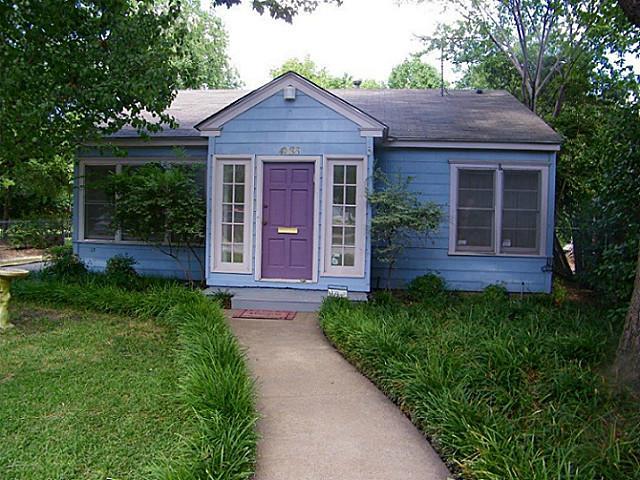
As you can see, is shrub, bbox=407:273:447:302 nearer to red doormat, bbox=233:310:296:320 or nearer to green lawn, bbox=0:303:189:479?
red doormat, bbox=233:310:296:320

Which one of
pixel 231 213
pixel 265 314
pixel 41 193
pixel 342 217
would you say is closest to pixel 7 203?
pixel 41 193

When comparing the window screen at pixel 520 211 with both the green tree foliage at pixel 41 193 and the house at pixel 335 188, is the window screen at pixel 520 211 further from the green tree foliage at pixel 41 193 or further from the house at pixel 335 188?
the green tree foliage at pixel 41 193

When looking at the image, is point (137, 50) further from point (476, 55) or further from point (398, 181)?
point (476, 55)

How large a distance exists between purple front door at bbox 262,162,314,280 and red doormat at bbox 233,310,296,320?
805 mm

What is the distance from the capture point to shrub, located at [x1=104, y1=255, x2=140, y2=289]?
857 cm

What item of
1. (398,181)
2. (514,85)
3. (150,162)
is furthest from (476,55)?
(150,162)

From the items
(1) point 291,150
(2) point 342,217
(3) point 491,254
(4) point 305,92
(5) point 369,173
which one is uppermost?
(4) point 305,92

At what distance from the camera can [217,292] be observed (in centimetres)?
795

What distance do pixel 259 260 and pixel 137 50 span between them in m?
3.43

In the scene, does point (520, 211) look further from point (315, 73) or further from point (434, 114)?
point (315, 73)

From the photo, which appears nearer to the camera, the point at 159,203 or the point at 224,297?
the point at 224,297

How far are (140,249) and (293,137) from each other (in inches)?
150

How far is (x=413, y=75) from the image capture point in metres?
36.4

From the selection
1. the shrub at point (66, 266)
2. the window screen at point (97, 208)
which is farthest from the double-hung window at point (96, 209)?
the shrub at point (66, 266)
